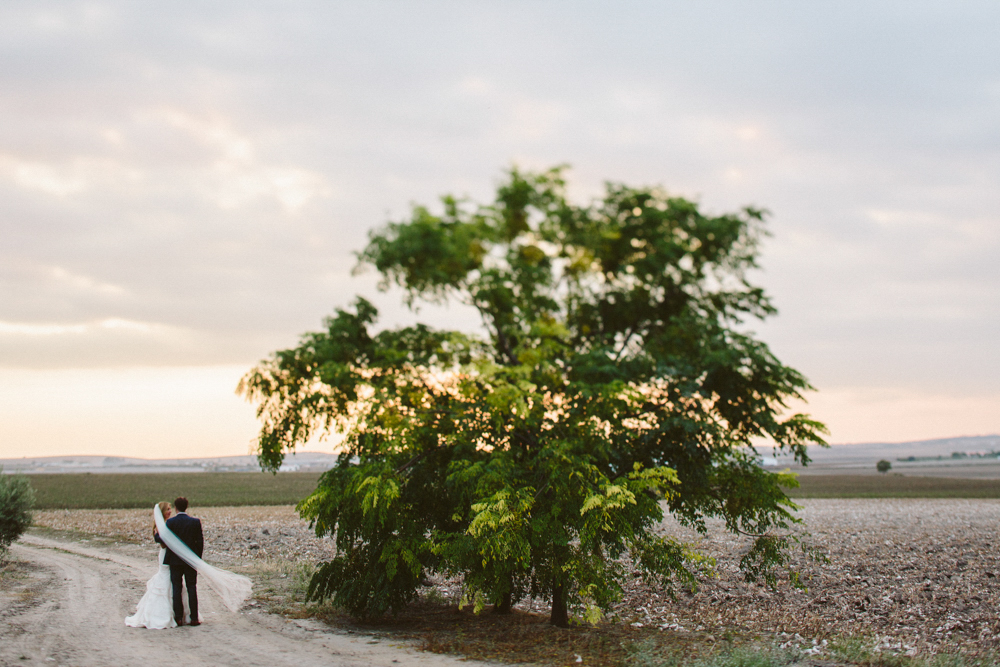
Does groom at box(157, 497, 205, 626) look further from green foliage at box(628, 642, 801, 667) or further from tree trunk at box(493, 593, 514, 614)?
green foliage at box(628, 642, 801, 667)

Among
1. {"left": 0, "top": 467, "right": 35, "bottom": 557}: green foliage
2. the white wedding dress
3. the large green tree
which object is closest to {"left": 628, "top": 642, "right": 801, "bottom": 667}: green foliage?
the large green tree

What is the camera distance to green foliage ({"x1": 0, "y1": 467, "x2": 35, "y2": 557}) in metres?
19.0

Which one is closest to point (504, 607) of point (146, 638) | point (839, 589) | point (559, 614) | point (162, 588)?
point (559, 614)

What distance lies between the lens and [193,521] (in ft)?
39.5

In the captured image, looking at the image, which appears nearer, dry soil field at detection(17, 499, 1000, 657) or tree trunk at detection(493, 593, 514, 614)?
tree trunk at detection(493, 593, 514, 614)

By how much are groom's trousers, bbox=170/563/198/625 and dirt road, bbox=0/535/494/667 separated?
30 centimetres

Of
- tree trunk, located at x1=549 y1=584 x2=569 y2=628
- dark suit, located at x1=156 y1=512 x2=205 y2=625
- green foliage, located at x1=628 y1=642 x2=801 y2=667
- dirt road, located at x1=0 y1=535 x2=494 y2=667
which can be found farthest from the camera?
tree trunk, located at x1=549 y1=584 x2=569 y2=628

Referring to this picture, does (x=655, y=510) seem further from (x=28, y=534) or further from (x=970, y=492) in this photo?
(x=970, y=492)

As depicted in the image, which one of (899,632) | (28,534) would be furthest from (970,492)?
(28,534)

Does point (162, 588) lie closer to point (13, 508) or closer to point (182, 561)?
point (182, 561)

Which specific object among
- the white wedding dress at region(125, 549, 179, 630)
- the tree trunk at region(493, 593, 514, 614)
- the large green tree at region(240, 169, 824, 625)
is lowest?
the tree trunk at region(493, 593, 514, 614)

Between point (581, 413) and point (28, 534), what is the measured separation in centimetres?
2682

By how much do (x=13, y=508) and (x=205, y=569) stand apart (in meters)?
11.0

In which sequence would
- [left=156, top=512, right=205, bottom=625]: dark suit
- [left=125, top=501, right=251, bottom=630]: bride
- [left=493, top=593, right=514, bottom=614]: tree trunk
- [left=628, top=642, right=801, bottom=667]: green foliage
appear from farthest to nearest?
[left=493, top=593, right=514, bottom=614]: tree trunk, [left=156, top=512, right=205, bottom=625]: dark suit, [left=125, top=501, right=251, bottom=630]: bride, [left=628, top=642, right=801, bottom=667]: green foliage
